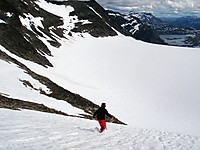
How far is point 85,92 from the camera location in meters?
37.0

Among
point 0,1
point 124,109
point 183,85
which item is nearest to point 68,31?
point 0,1

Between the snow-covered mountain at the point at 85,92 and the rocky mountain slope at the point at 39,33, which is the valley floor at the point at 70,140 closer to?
the snow-covered mountain at the point at 85,92

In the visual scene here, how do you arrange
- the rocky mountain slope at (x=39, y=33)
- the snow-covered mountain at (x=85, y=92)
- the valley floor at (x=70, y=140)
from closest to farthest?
the valley floor at (x=70, y=140) → the snow-covered mountain at (x=85, y=92) → the rocky mountain slope at (x=39, y=33)

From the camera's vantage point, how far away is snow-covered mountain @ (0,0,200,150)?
12.7 metres

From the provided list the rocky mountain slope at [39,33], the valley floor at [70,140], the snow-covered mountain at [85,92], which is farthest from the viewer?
the rocky mountain slope at [39,33]

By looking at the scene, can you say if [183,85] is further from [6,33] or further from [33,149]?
[33,149]

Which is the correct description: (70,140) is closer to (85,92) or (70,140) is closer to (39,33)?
(85,92)

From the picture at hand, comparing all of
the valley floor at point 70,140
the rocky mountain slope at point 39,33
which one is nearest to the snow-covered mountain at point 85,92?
the valley floor at point 70,140

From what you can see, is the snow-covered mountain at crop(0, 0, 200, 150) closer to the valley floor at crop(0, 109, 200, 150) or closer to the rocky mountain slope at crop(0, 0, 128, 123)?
the valley floor at crop(0, 109, 200, 150)

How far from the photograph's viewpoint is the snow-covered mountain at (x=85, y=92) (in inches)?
501

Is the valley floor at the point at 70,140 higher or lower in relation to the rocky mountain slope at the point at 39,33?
lower

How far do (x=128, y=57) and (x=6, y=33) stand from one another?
34.7 metres

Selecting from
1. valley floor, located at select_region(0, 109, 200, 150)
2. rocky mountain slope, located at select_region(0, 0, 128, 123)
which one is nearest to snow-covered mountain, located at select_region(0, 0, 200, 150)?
valley floor, located at select_region(0, 109, 200, 150)

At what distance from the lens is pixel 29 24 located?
71062 millimetres
